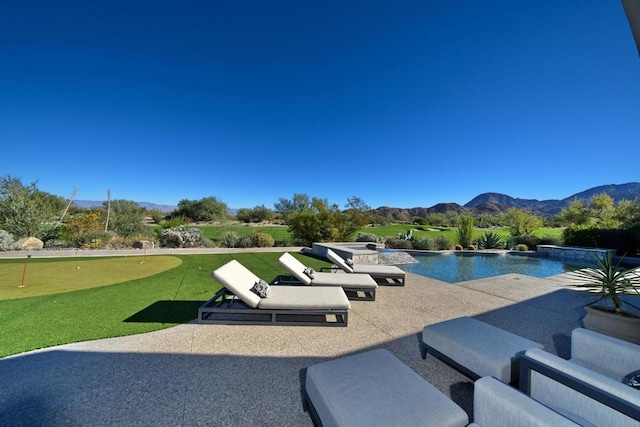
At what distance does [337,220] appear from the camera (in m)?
12.9

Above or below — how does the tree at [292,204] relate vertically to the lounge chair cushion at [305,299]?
above

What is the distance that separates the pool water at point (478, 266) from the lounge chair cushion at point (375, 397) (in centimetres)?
620

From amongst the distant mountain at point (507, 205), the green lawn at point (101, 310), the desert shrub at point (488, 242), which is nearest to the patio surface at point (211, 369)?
the green lawn at point (101, 310)

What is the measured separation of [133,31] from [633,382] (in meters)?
15.1

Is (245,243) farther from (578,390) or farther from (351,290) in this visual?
(578,390)

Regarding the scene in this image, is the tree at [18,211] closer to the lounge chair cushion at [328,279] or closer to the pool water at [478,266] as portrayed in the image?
the lounge chair cushion at [328,279]

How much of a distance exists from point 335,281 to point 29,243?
43.1 feet

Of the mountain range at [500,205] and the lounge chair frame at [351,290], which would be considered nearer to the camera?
the lounge chair frame at [351,290]

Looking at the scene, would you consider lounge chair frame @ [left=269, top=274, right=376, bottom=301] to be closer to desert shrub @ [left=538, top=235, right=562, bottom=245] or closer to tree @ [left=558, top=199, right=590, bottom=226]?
desert shrub @ [left=538, top=235, right=562, bottom=245]

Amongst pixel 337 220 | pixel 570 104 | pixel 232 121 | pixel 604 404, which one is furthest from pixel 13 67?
pixel 570 104

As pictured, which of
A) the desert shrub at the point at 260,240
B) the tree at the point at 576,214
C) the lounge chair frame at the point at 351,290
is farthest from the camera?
the tree at the point at 576,214

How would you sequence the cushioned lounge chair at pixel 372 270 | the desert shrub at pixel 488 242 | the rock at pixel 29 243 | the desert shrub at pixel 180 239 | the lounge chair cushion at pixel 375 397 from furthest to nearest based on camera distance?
the desert shrub at pixel 488 242, the desert shrub at pixel 180 239, the rock at pixel 29 243, the cushioned lounge chair at pixel 372 270, the lounge chair cushion at pixel 375 397

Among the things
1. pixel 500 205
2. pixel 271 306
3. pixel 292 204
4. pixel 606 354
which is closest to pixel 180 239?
pixel 271 306

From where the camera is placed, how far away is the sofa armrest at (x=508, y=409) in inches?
44.0
